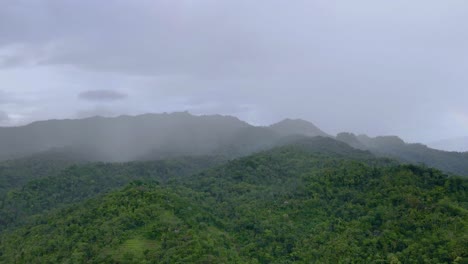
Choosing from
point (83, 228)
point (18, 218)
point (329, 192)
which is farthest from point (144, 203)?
point (18, 218)

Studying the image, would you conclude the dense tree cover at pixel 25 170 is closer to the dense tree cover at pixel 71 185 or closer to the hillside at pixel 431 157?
the dense tree cover at pixel 71 185

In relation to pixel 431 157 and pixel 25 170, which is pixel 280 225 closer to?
pixel 25 170

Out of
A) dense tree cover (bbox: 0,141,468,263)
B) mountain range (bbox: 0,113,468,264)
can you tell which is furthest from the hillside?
dense tree cover (bbox: 0,141,468,263)

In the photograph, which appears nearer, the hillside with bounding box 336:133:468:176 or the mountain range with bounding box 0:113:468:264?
the mountain range with bounding box 0:113:468:264

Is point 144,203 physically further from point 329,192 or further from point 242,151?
point 242,151

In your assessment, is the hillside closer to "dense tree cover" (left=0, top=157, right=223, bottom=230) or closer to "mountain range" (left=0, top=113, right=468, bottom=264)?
"dense tree cover" (left=0, top=157, right=223, bottom=230)

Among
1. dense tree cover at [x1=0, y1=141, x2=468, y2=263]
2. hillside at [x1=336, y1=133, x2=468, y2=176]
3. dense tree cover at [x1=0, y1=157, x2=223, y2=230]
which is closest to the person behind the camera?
dense tree cover at [x1=0, y1=141, x2=468, y2=263]

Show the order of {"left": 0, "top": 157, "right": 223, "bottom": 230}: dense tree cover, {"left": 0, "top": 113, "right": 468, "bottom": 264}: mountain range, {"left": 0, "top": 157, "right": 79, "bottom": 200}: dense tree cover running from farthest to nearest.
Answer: {"left": 0, "top": 157, "right": 79, "bottom": 200}: dense tree cover
{"left": 0, "top": 157, "right": 223, "bottom": 230}: dense tree cover
{"left": 0, "top": 113, "right": 468, "bottom": 264}: mountain range

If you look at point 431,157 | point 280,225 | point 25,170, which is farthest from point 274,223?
point 431,157
